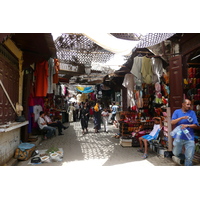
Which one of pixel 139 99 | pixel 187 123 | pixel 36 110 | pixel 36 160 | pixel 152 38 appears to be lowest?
pixel 36 160

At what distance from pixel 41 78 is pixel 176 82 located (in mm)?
4544

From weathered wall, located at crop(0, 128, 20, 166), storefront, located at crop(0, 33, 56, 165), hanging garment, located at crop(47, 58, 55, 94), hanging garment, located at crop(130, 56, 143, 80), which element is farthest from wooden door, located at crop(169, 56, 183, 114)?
weathered wall, located at crop(0, 128, 20, 166)

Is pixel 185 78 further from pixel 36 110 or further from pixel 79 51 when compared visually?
pixel 36 110

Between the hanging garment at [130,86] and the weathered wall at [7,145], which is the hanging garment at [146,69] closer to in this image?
the hanging garment at [130,86]

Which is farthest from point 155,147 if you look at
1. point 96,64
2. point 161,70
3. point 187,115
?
point 96,64

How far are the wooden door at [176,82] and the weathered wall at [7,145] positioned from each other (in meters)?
4.66

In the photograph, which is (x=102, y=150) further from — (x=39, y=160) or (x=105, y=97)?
(x=105, y=97)

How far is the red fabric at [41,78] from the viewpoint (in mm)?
5801

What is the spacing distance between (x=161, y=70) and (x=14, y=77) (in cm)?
496

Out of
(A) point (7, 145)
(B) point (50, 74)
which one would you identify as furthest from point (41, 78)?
(A) point (7, 145)

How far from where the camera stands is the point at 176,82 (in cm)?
455

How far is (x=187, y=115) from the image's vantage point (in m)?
3.54

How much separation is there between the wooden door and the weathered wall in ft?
15.3
